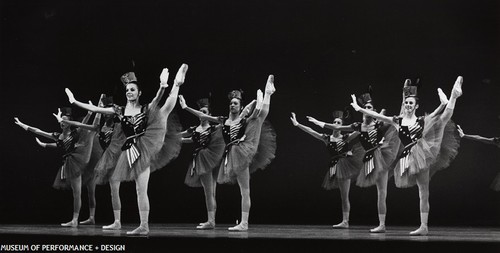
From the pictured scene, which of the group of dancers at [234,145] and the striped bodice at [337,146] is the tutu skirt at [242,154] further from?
the striped bodice at [337,146]

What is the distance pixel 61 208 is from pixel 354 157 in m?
3.84

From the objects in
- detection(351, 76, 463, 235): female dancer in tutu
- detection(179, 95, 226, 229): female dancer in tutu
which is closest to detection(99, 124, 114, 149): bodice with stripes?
detection(179, 95, 226, 229): female dancer in tutu

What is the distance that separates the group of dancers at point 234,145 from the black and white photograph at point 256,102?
0.03 meters

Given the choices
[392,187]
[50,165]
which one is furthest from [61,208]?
[392,187]

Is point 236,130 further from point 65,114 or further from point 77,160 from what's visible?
point 65,114

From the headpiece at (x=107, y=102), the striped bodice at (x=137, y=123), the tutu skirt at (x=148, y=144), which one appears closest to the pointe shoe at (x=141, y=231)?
the tutu skirt at (x=148, y=144)

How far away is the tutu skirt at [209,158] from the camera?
7.43m

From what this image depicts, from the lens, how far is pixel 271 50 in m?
8.80

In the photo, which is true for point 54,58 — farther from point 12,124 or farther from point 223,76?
point 223,76

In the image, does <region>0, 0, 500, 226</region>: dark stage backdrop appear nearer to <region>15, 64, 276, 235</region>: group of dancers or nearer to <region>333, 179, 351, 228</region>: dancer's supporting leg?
<region>15, 64, 276, 235</region>: group of dancers

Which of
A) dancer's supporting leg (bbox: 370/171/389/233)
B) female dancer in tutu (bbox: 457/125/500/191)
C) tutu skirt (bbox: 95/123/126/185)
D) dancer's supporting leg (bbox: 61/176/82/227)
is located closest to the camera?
tutu skirt (bbox: 95/123/126/185)

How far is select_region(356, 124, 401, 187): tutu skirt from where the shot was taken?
712 centimetres

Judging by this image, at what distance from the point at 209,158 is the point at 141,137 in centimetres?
130

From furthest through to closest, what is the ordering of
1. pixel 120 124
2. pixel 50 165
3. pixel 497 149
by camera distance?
pixel 50 165 → pixel 497 149 → pixel 120 124
